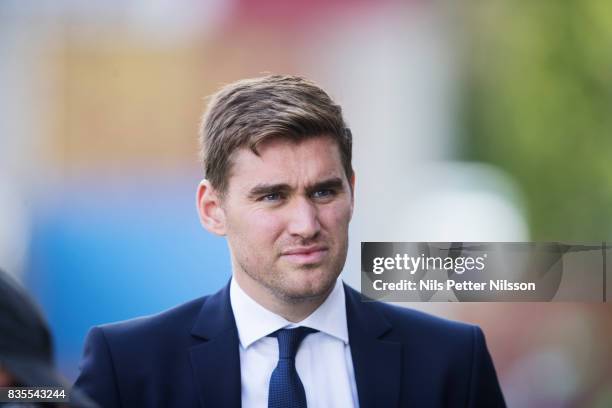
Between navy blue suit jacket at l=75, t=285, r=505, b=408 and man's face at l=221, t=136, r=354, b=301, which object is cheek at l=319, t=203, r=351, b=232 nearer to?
man's face at l=221, t=136, r=354, b=301

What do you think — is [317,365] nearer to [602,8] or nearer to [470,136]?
[470,136]

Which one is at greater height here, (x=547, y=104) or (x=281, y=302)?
(x=547, y=104)

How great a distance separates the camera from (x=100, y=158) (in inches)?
105

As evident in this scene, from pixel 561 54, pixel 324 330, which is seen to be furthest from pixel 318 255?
pixel 561 54

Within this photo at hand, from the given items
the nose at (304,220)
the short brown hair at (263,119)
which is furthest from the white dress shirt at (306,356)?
the short brown hair at (263,119)

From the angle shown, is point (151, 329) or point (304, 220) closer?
point (304, 220)

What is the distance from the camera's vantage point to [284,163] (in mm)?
2463

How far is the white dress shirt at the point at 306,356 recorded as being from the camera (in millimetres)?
2531

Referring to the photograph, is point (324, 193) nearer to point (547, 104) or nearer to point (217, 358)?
point (217, 358)

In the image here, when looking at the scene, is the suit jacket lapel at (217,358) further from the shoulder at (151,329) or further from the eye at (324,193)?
the eye at (324,193)

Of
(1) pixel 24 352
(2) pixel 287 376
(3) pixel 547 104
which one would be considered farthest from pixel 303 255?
(3) pixel 547 104

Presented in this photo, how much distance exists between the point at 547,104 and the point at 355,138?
0.56 metres

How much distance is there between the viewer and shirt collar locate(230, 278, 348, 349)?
2.55 meters

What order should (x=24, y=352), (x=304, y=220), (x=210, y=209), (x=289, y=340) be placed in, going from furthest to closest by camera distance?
(x=210, y=209), (x=289, y=340), (x=304, y=220), (x=24, y=352)
